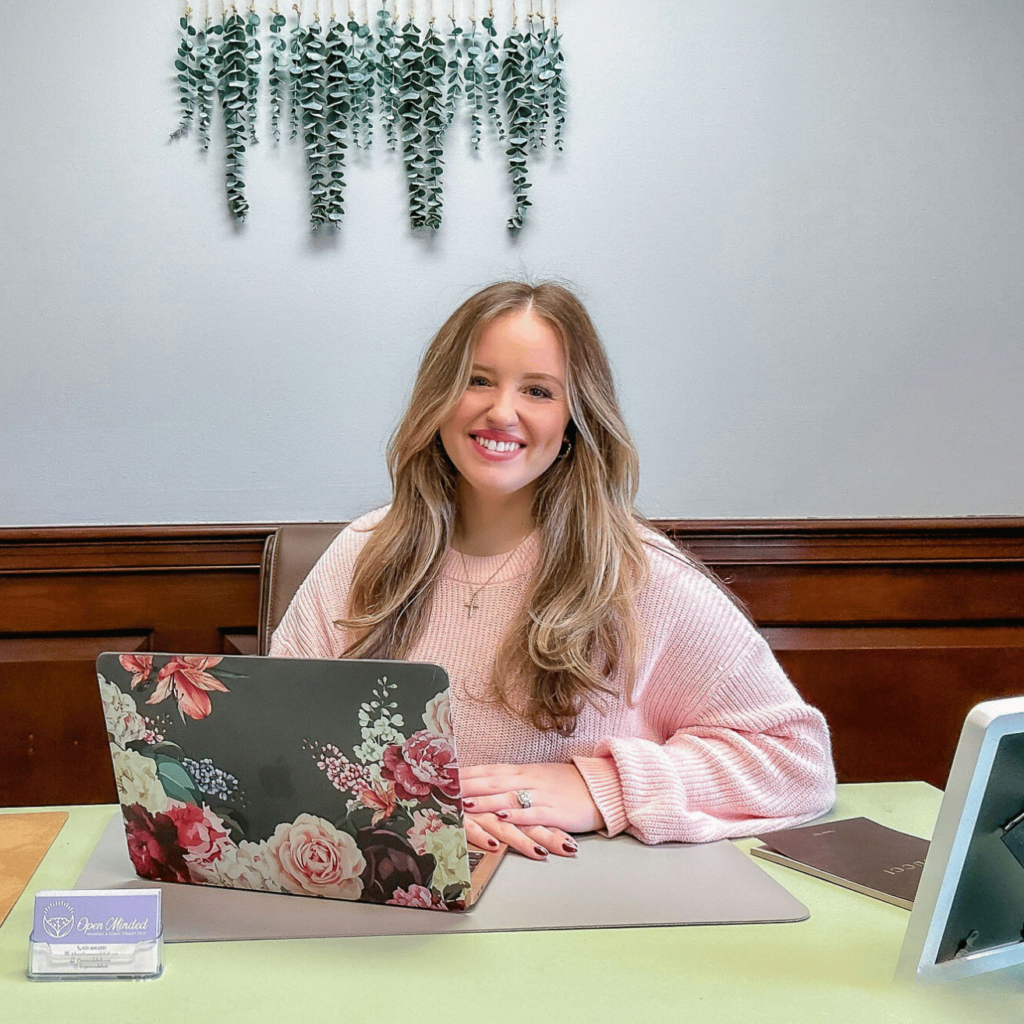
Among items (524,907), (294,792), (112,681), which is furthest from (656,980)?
(112,681)

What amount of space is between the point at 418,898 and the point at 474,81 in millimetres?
1729

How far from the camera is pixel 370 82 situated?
224 cm

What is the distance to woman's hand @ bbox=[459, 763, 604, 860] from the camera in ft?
3.82

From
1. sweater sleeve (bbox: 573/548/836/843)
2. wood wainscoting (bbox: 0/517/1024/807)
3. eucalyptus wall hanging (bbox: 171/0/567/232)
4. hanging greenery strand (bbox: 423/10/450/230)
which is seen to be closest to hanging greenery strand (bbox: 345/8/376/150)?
eucalyptus wall hanging (bbox: 171/0/567/232)

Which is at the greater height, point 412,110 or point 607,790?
point 412,110

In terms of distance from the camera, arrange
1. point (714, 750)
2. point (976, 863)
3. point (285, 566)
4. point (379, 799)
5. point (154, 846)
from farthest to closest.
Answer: point (285, 566)
point (714, 750)
point (154, 846)
point (379, 799)
point (976, 863)

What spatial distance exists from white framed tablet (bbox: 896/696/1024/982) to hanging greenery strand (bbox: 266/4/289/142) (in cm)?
186

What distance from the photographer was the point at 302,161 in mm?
2250

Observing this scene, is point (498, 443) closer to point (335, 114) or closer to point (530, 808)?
point (530, 808)

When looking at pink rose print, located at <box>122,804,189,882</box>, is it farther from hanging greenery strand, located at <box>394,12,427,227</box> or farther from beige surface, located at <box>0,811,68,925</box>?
hanging greenery strand, located at <box>394,12,427,227</box>

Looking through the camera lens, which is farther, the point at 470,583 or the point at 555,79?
the point at 555,79

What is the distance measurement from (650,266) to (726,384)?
0.95 ft

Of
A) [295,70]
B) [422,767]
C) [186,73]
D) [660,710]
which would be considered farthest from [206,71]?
[422,767]

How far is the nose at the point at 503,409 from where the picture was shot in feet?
4.77
